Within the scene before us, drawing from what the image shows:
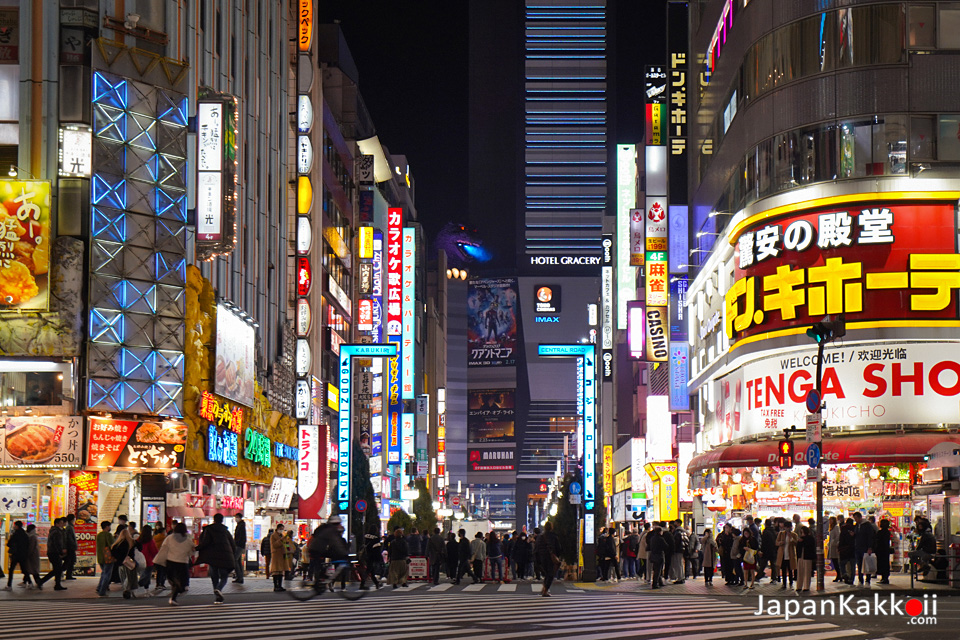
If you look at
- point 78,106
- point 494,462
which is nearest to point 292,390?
point 78,106

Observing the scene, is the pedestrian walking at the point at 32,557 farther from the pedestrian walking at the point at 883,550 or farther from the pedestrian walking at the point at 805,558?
the pedestrian walking at the point at 883,550

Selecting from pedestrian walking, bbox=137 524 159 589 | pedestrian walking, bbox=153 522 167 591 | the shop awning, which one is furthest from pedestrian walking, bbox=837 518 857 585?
pedestrian walking, bbox=137 524 159 589

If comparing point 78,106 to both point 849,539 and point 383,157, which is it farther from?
point 383,157

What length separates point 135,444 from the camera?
121ft

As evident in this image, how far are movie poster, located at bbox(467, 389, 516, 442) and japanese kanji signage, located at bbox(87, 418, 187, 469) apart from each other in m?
149

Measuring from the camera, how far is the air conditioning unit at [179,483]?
127 feet

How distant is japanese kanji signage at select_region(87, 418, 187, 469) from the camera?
35875 mm

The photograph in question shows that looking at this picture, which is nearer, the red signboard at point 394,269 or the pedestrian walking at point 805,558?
the pedestrian walking at point 805,558

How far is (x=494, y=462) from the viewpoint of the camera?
18525 cm

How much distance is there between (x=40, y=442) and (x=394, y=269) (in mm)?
47672

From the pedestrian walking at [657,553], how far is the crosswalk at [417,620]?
20.5 ft

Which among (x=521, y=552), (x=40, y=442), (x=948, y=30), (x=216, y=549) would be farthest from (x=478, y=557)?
(x=948, y=30)

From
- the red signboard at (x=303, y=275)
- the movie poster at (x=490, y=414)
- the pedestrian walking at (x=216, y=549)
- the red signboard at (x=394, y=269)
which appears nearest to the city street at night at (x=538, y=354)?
the pedestrian walking at (x=216, y=549)

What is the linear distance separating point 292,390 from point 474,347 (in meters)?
133
